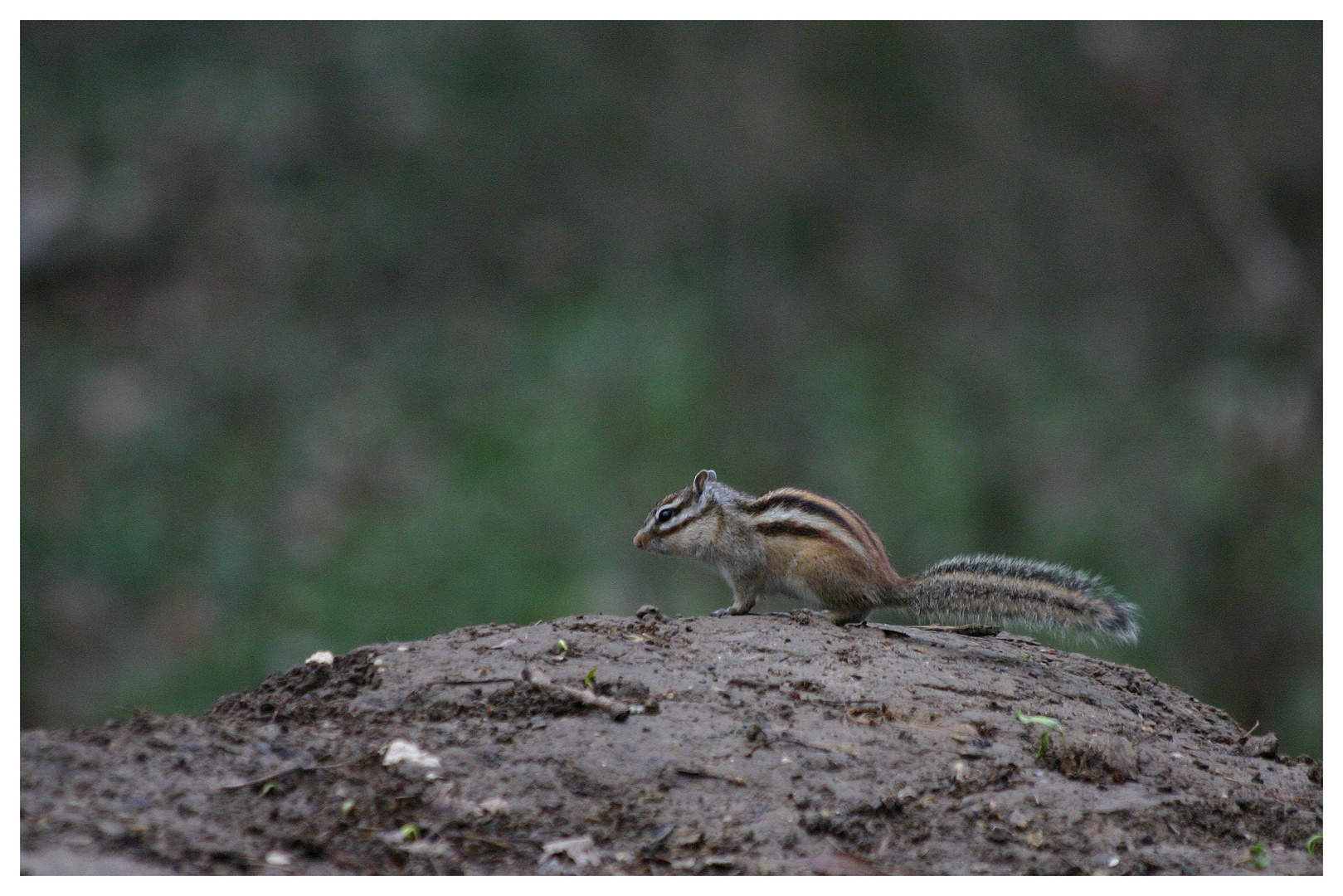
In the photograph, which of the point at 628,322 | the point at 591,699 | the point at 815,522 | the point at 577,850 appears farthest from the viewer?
the point at 628,322

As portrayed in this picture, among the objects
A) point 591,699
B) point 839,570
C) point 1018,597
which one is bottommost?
point 591,699

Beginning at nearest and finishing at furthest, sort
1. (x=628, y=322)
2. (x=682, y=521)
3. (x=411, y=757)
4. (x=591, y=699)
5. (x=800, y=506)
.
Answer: (x=411, y=757), (x=591, y=699), (x=800, y=506), (x=682, y=521), (x=628, y=322)

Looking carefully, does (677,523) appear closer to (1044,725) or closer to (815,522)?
(815,522)

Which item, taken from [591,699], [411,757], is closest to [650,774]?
[591,699]

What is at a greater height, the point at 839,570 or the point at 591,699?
the point at 839,570

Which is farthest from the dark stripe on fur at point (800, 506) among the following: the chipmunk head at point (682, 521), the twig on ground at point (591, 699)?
the twig on ground at point (591, 699)

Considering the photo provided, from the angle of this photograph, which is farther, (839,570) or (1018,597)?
(839,570)

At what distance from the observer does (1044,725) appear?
3.90 metres

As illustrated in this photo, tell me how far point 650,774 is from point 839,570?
195 centimetres

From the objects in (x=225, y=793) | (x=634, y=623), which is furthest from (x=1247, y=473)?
(x=225, y=793)

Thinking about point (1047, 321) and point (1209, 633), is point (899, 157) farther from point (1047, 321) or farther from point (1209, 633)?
point (1209, 633)

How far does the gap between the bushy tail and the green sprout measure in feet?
2.39

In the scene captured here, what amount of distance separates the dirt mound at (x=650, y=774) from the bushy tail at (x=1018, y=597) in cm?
35

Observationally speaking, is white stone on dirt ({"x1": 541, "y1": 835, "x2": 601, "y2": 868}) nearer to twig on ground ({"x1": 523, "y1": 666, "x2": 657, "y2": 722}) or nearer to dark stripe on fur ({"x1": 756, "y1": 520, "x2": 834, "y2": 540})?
twig on ground ({"x1": 523, "y1": 666, "x2": 657, "y2": 722})
